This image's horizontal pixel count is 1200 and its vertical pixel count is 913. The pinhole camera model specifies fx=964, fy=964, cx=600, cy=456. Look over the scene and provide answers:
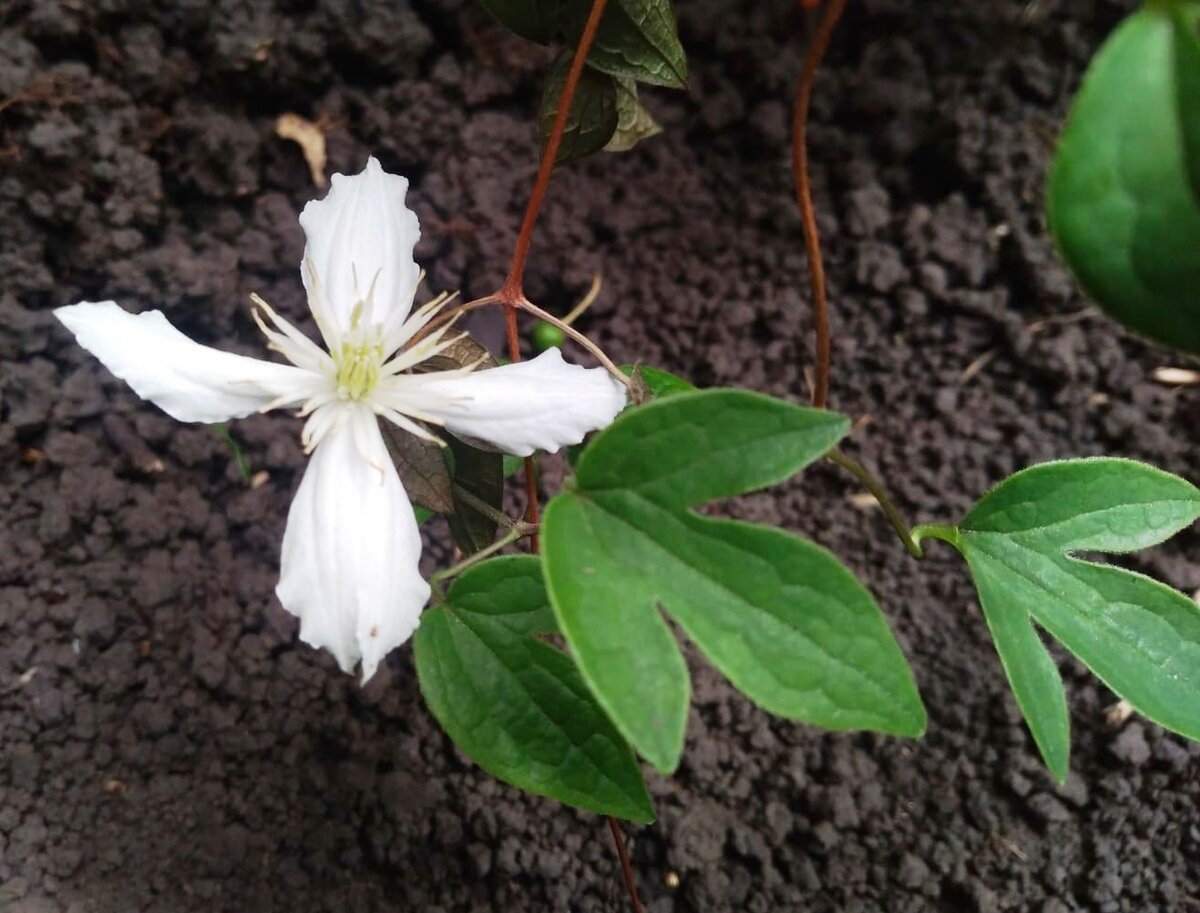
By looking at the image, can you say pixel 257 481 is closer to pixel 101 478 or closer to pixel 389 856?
pixel 101 478

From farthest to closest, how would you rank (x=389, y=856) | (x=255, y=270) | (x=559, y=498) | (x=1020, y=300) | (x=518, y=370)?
(x=1020, y=300) → (x=255, y=270) → (x=389, y=856) → (x=518, y=370) → (x=559, y=498)


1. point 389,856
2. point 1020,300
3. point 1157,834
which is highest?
point 1020,300

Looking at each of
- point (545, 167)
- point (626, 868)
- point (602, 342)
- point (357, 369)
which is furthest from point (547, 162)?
point (626, 868)

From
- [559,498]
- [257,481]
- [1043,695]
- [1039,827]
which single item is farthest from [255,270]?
[1039,827]

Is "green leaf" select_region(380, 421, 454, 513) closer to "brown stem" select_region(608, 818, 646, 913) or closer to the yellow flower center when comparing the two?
the yellow flower center

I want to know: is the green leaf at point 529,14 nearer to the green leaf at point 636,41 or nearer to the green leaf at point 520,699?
the green leaf at point 636,41

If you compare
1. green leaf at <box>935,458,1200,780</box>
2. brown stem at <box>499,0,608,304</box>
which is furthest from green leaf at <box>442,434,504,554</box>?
green leaf at <box>935,458,1200,780</box>

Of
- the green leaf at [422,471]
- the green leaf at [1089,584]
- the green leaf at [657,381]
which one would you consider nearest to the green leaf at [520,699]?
the green leaf at [422,471]
